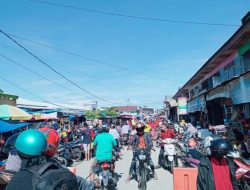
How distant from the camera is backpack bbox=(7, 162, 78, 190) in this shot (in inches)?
84.5

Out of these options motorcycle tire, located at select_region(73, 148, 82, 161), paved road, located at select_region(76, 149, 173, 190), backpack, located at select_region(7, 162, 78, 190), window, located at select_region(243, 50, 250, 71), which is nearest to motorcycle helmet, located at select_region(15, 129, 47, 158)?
backpack, located at select_region(7, 162, 78, 190)

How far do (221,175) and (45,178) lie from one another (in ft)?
9.55

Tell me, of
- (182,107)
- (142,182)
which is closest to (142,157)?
(142,182)

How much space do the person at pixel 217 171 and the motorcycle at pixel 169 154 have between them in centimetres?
632

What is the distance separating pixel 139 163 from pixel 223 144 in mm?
4493

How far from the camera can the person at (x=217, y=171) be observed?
4223 mm

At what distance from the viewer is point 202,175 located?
170 inches

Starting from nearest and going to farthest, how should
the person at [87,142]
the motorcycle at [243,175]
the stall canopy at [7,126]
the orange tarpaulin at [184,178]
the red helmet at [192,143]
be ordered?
the motorcycle at [243,175], the orange tarpaulin at [184,178], the stall canopy at [7,126], the red helmet at [192,143], the person at [87,142]

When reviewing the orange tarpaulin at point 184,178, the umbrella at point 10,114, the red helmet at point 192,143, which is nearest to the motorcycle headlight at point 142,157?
the orange tarpaulin at point 184,178

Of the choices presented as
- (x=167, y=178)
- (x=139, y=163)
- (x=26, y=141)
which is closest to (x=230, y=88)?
(x=167, y=178)

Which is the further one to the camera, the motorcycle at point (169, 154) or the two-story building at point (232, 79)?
the motorcycle at point (169, 154)

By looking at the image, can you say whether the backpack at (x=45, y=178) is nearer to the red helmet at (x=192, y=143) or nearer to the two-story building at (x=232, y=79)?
the two-story building at (x=232, y=79)

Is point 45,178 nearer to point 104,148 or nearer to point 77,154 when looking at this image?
point 104,148

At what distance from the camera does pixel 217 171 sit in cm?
427
